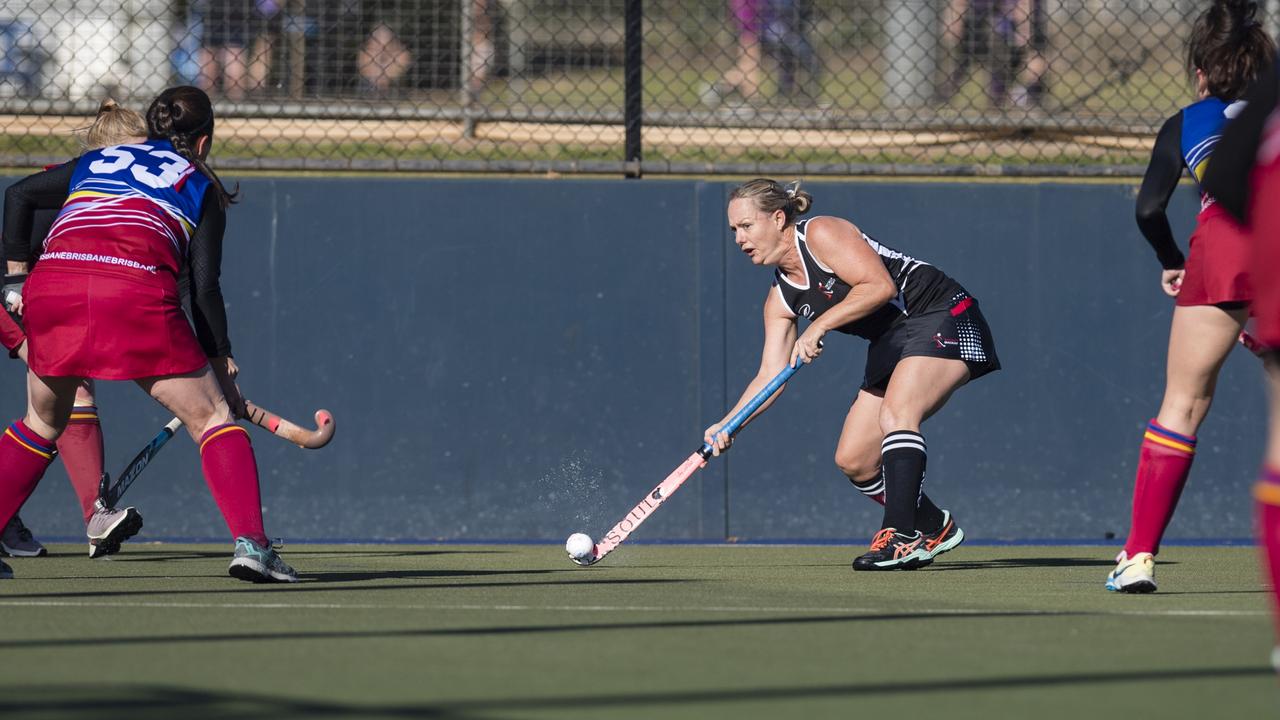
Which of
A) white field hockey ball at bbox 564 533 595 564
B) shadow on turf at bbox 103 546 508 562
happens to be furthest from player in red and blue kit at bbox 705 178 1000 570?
shadow on turf at bbox 103 546 508 562

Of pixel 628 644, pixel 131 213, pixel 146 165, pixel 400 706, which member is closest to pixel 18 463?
pixel 131 213

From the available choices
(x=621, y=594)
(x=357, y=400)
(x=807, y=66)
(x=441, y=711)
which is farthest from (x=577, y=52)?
(x=441, y=711)

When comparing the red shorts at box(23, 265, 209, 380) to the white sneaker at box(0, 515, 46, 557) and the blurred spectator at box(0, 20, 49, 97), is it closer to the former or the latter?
the white sneaker at box(0, 515, 46, 557)

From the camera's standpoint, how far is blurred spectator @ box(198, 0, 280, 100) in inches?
350

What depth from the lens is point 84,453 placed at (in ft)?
22.1

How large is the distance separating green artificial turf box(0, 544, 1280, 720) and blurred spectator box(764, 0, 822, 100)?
3649 millimetres

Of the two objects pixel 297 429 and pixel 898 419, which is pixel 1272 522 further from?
pixel 297 429

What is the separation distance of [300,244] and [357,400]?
0.77 metres

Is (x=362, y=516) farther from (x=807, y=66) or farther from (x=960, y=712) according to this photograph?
(x=960, y=712)

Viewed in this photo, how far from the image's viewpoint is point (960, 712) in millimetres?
2930

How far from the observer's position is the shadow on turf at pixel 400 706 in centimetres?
288

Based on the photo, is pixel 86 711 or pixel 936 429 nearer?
pixel 86 711

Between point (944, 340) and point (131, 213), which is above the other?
point (131, 213)

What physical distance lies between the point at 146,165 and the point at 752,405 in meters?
2.30
